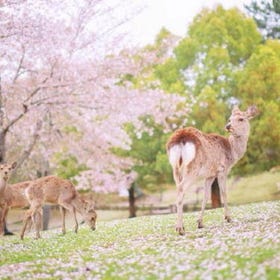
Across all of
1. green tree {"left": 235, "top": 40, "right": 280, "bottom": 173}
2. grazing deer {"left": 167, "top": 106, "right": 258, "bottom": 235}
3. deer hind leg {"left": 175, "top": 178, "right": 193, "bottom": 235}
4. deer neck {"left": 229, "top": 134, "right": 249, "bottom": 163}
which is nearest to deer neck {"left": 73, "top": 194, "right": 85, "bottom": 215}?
grazing deer {"left": 167, "top": 106, "right": 258, "bottom": 235}

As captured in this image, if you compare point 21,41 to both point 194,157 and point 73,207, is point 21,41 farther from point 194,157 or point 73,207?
point 194,157

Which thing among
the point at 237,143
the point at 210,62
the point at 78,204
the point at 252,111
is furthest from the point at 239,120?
the point at 210,62

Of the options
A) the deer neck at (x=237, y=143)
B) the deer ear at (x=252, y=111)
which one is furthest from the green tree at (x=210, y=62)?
the deer ear at (x=252, y=111)

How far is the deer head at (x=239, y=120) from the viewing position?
1586cm

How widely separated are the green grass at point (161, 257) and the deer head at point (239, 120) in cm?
320

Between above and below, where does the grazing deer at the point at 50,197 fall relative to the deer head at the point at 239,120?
below

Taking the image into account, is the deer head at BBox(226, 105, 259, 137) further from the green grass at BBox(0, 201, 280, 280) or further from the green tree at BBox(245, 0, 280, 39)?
the green tree at BBox(245, 0, 280, 39)

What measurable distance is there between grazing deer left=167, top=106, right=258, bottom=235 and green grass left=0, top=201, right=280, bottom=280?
1325 mm

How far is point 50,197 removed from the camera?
17438 mm

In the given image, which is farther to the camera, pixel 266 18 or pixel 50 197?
pixel 266 18

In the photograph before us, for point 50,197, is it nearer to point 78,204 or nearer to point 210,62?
point 78,204

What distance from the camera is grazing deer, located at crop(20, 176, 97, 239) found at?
1712 centimetres

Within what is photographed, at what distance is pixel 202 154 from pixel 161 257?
15.0ft

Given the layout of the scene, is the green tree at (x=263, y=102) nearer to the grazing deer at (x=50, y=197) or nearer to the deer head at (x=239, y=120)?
the grazing deer at (x=50, y=197)
